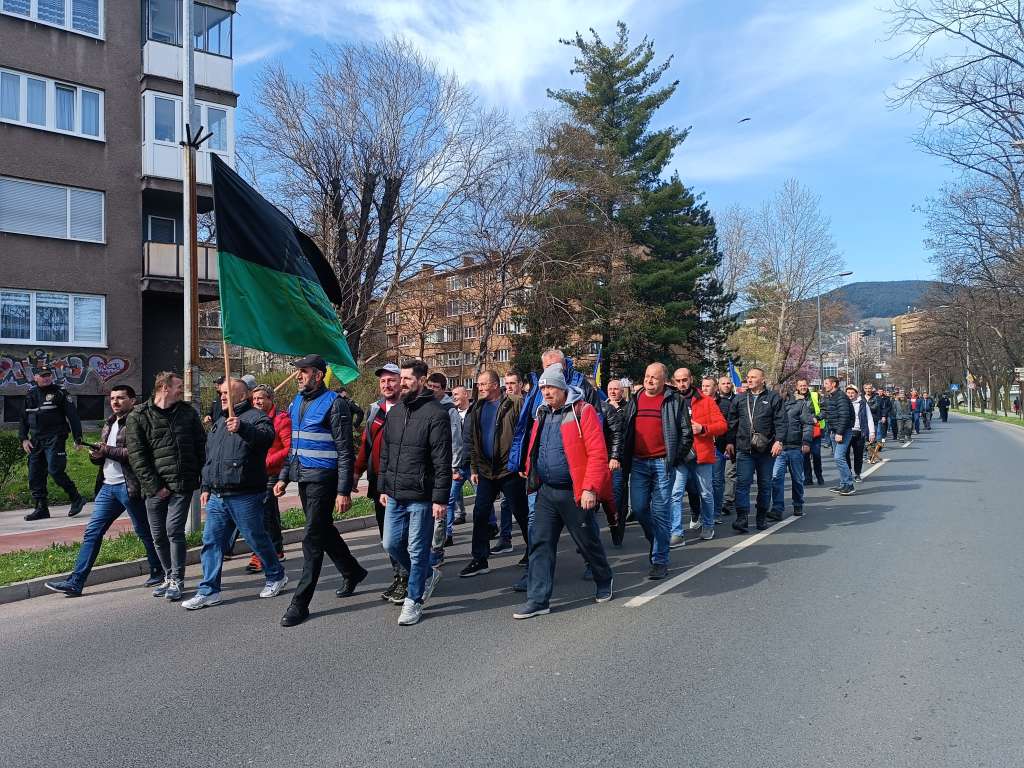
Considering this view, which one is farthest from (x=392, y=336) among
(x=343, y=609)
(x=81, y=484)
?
(x=343, y=609)

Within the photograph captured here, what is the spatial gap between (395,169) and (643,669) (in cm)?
2044

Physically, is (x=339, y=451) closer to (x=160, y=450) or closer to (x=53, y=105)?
(x=160, y=450)

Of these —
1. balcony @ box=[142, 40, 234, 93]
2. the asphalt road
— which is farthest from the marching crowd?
balcony @ box=[142, 40, 234, 93]

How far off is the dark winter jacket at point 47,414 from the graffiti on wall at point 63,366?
364 inches

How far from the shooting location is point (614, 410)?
8758mm

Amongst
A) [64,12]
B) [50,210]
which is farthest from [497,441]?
[64,12]

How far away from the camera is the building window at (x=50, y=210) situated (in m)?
20.5

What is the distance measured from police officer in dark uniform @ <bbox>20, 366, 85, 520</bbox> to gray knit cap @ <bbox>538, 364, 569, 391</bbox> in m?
7.89

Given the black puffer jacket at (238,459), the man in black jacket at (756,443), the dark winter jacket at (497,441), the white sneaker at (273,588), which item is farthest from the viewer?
the man in black jacket at (756,443)

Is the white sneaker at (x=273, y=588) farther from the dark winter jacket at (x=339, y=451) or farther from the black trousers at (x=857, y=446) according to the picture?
the black trousers at (x=857, y=446)

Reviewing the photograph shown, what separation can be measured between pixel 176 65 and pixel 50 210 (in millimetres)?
5387

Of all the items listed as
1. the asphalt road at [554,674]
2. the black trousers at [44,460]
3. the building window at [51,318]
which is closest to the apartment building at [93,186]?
the building window at [51,318]

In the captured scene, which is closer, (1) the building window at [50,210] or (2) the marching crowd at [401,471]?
(2) the marching crowd at [401,471]

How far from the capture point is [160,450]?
6730mm
